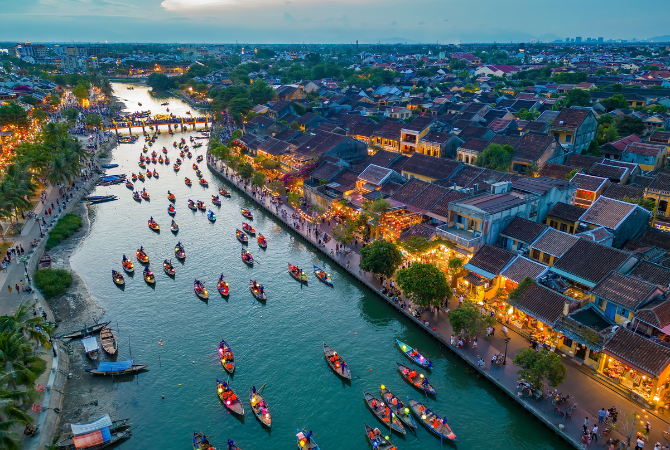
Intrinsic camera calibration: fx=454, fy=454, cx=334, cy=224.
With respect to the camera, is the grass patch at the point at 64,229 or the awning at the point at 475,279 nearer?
the awning at the point at 475,279

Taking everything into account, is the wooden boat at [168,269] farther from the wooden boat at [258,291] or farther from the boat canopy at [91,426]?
the boat canopy at [91,426]

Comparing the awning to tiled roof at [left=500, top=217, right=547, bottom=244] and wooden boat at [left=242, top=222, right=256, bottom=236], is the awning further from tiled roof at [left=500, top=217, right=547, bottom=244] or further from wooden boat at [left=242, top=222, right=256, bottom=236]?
wooden boat at [left=242, top=222, right=256, bottom=236]

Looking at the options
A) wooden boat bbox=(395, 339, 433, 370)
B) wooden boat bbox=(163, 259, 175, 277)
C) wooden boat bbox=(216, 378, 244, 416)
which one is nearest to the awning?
wooden boat bbox=(395, 339, 433, 370)

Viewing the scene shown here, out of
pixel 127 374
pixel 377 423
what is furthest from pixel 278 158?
pixel 377 423

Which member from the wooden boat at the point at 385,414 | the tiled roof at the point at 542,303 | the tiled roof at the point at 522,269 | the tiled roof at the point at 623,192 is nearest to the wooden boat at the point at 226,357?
the wooden boat at the point at 385,414

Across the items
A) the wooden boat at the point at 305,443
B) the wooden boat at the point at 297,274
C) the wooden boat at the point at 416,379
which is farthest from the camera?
the wooden boat at the point at 297,274

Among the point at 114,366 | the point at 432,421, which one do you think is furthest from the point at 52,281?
the point at 432,421
